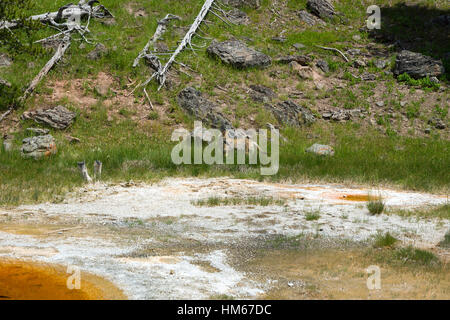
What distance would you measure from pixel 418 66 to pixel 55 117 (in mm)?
16991

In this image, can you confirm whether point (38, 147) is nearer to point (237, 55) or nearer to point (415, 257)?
point (237, 55)

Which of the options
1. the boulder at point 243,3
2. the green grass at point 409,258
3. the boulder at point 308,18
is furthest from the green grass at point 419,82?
the green grass at point 409,258

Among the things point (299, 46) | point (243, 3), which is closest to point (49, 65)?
Result: point (243, 3)

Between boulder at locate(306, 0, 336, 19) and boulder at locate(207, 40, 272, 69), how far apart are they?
6.29m

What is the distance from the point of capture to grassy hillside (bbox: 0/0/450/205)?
15203 millimetres

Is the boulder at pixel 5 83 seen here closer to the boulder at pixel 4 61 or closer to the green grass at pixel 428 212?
the boulder at pixel 4 61

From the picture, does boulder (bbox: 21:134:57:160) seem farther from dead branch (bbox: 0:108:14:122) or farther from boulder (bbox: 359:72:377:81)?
boulder (bbox: 359:72:377:81)

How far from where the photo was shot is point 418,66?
24.3m

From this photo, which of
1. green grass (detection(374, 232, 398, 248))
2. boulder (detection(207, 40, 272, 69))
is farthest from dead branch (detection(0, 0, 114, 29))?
green grass (detection(374, 232, 398, 248))

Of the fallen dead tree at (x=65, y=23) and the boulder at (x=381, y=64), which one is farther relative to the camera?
the boulder at (x=381, y=64)

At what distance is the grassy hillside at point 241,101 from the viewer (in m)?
15.2

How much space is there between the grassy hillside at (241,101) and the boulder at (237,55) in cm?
36

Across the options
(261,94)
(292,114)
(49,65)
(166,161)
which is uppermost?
(49,65)

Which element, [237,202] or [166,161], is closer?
[237,202]
